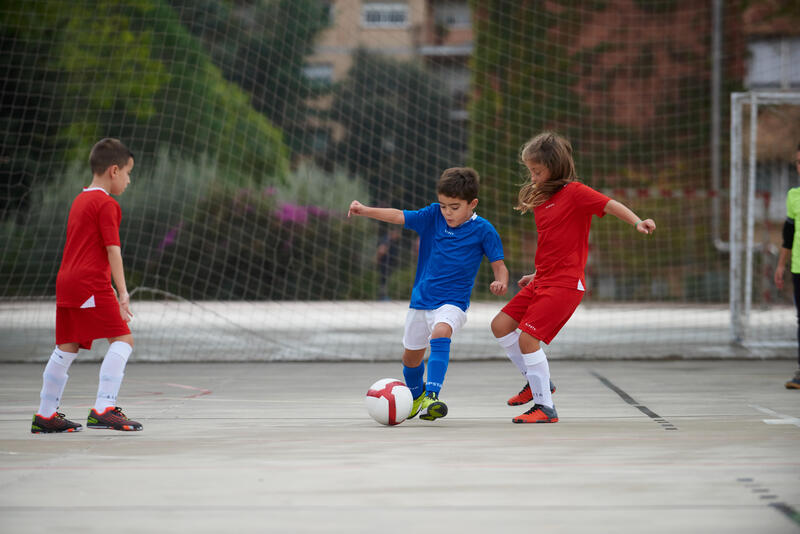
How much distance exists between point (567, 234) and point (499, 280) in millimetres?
395

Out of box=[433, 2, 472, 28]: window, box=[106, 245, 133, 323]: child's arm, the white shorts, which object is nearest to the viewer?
box=[106, 245, 133, 323]: child's arm

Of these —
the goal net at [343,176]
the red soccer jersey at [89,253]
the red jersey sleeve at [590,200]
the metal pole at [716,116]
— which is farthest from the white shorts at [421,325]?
the metal pole at [716,116]

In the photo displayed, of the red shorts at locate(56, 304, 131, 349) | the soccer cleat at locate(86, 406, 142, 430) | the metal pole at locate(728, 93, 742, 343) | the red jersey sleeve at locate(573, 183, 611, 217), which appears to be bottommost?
the soccer cleat at locate(86, 406, 142, 430)

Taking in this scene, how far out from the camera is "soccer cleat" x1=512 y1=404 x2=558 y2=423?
4762 millimetres

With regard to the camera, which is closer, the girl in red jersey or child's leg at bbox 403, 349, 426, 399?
the girl in red jersey

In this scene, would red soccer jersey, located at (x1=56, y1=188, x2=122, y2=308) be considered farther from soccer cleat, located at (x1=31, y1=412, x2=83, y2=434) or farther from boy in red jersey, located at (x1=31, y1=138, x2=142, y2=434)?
soccer cleat, located at (x1=31, y1=412, x2=83, y2=434)

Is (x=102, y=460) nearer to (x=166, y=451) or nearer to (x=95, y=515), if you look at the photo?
(x=166, y=451)

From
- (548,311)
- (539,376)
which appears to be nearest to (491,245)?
(548,311)

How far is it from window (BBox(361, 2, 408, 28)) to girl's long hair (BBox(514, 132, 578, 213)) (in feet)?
92.3

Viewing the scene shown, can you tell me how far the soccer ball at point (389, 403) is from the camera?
465 centimetres

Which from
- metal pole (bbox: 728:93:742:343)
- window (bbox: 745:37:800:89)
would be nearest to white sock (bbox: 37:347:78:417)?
metal pole (bbox: 728:93:742:343)

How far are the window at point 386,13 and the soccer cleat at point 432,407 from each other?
28488 mm

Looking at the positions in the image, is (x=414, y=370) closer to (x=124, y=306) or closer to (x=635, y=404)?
(x=635, y=404)

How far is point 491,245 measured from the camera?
194 inches
